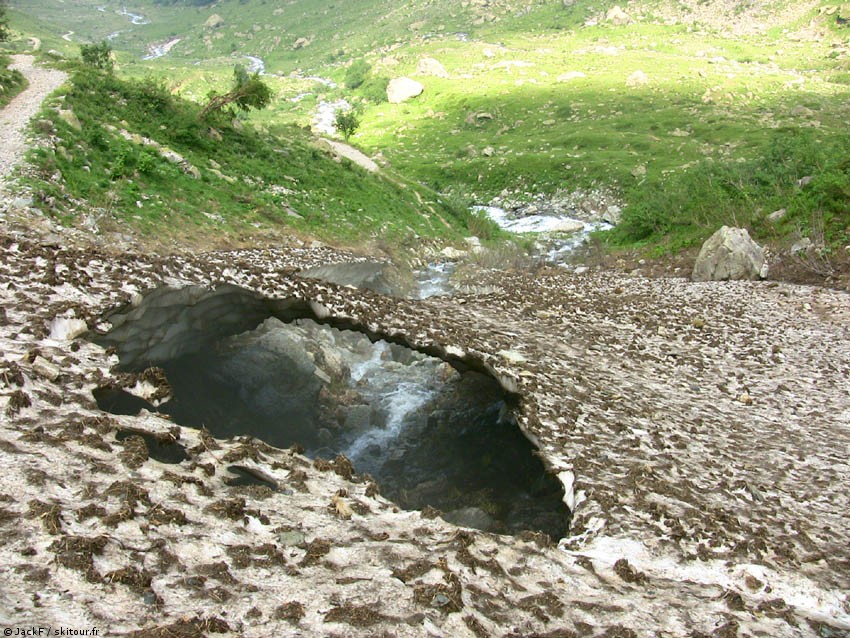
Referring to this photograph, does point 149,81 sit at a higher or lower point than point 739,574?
higher

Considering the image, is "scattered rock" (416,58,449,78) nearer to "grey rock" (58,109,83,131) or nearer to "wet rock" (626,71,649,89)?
"wet rock" (626,71,649,89)

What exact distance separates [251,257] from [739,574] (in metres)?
20.4

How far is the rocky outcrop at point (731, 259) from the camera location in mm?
29609

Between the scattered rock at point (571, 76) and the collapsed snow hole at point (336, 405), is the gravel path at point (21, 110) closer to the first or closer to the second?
the collapsed snow hole at point (336, 405)

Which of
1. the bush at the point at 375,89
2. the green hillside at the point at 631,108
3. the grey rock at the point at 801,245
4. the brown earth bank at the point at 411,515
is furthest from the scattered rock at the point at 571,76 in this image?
the brown earth bank at the point at 411,515

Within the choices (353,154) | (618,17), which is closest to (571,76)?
(618,17)

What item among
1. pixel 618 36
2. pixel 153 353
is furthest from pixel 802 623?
pixel 618 36

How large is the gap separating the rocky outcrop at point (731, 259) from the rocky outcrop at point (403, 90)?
112 meters

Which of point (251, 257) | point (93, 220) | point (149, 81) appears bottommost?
point (251, 257)

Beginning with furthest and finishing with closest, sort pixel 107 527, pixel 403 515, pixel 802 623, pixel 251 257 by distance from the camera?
pixel 251 257
pixel 403 515
pixel 802 623
pixel 107 527

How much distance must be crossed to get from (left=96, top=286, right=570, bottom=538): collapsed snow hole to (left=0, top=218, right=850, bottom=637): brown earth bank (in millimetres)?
1125

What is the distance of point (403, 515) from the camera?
8.65 m

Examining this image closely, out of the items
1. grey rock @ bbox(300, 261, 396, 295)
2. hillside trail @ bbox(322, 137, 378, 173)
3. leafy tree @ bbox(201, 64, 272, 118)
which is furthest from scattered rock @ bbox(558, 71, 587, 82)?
grey rock @ bbox(300, 261, 396, 295)

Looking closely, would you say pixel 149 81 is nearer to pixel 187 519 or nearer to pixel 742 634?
pixel 187 519
